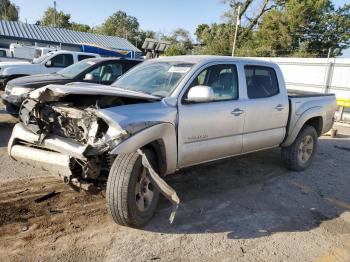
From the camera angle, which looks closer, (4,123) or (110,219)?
(110,219)

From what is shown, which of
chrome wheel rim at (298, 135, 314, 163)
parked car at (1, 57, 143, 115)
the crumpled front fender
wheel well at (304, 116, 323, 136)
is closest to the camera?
the crumpled front fender

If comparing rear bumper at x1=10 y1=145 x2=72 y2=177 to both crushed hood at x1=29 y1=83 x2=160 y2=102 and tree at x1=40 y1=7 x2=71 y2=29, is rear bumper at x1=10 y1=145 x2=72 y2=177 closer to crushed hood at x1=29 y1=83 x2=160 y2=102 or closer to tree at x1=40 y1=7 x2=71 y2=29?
crushed hood at x1=29 y1=83 x2=160 y2=102

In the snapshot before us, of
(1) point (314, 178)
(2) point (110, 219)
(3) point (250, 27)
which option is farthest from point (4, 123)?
(3) point (250, 27)

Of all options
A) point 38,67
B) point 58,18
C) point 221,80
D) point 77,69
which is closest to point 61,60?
point 38,67

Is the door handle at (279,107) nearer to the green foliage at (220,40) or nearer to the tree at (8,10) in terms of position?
the green foliage at (220,40)

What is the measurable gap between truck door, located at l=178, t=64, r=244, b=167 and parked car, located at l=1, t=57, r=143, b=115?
4422 mm

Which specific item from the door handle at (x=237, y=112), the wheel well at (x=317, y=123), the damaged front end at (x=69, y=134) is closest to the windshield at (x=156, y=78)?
the damaged front end at (x=69, y=134)

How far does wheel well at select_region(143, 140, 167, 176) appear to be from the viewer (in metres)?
3.89

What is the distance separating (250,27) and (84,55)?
3005 cm

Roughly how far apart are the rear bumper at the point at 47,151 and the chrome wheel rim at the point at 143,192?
0.68m

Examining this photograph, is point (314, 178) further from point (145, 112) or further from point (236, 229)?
point (145, 112)

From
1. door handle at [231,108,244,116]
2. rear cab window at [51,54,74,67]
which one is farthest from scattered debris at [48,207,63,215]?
rear cab window at [51,54,74,67]

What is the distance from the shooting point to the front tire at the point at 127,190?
138 inches

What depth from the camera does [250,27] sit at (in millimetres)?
38812
